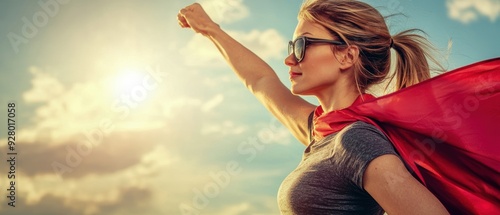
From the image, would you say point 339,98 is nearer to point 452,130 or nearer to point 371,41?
point 371,41

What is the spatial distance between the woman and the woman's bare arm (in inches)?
0.6

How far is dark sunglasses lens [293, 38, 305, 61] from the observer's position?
136 inches

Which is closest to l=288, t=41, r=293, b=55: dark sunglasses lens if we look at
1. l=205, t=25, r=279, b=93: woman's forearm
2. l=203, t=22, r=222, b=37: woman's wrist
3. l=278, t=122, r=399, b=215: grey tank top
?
l=278, t=122, r=399, b=215: grey tank top

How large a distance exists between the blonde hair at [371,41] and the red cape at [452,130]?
43 cm

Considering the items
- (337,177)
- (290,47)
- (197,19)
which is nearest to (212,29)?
(197,19)

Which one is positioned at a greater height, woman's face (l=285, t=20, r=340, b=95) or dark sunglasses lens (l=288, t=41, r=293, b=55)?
dark sunglasses lens (l=288, t=41, r=293, b=55)

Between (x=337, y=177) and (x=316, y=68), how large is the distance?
2.58ft

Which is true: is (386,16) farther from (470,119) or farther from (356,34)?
(470,119)

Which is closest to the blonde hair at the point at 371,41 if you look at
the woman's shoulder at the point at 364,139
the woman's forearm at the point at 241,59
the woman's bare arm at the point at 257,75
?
the woman's shoulder at the point at 364,139

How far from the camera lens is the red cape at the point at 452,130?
285cm

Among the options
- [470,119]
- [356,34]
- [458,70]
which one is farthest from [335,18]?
[470,119]

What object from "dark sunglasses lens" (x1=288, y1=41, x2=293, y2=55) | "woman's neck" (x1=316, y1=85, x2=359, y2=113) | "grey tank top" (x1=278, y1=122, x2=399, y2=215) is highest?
"dark sunglasses lens" (x1=288, y1=41, x2=293, y2=55)

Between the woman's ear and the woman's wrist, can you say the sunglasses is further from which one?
the woman's wrist

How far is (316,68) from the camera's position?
343 centimetres
